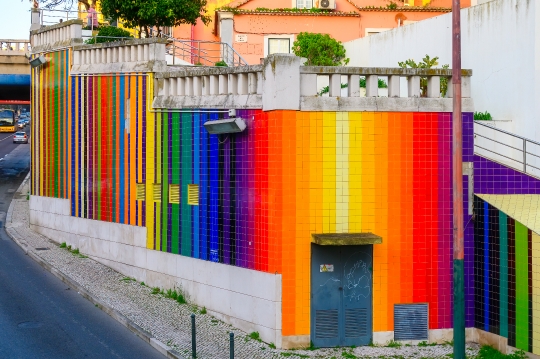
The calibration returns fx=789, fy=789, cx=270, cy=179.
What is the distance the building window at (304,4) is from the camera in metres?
38.5

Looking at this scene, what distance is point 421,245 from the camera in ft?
57.5

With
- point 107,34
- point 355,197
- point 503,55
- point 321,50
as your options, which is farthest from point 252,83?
point 321,50

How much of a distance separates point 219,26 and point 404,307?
74.0 feet

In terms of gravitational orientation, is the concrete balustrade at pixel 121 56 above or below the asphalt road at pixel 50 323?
above

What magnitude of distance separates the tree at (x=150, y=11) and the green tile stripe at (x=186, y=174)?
9.30 m

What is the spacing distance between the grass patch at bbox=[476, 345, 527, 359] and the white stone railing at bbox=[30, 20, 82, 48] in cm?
1732

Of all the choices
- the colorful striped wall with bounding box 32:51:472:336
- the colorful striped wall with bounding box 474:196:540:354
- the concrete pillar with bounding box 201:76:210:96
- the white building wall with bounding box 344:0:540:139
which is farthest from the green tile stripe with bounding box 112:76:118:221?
the colorful striped wall with bounding box 474:196:540:354

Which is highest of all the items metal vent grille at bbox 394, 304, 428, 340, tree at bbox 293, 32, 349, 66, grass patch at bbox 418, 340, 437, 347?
tree at bbox 293, 32, 349, 66

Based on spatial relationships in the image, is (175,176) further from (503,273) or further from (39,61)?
(39,61)

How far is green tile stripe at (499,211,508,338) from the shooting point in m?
16.4

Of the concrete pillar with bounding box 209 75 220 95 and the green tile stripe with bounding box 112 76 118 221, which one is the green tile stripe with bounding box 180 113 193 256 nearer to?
the concrete pillar with bounding box 209 75 220 95

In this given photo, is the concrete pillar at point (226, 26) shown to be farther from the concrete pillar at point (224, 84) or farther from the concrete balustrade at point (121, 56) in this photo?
the concrete pillar at point (224, 84)

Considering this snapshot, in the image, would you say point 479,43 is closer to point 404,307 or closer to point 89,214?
point 404,307

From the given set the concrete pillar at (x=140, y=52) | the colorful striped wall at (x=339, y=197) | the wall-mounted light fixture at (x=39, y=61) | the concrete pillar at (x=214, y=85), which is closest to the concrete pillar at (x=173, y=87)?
the concrete pillar at (x=140, y=52)
